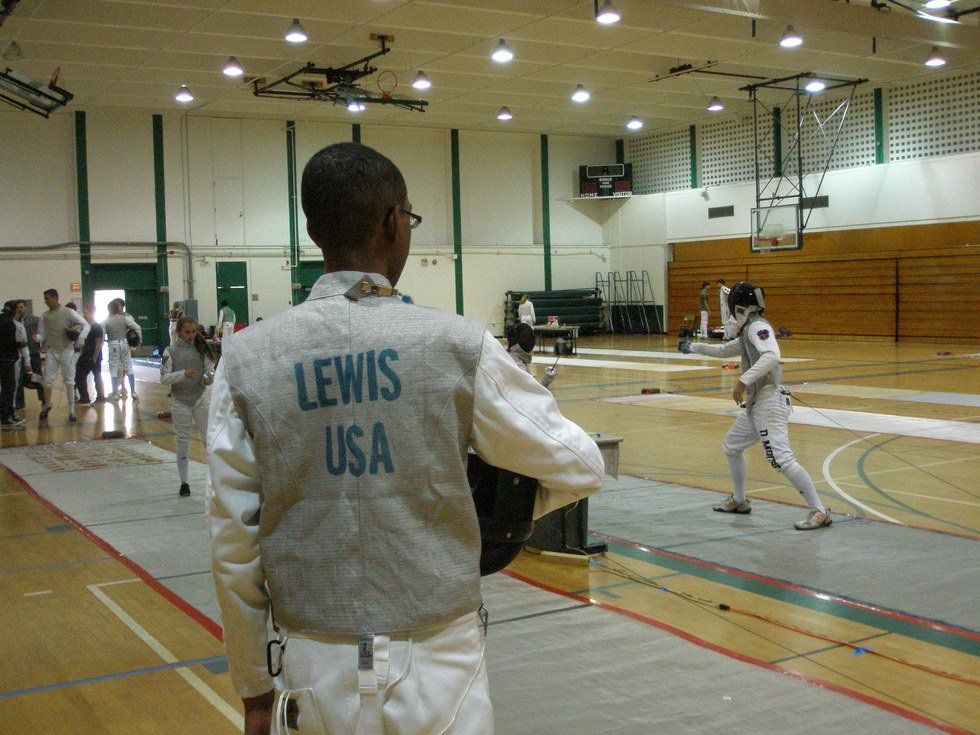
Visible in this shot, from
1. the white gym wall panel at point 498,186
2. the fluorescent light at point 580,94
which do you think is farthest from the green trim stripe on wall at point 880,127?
the white gym wall panel at point 498,186

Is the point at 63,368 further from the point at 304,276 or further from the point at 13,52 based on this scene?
the point at 304,276

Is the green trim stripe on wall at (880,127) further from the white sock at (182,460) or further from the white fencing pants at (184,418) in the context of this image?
the white sock at (182,460)

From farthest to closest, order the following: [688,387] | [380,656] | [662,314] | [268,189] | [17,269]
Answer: [662,314]
[268,189]
[17,269]
[688,387]
[380,656]

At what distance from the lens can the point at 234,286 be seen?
26266 millimetres

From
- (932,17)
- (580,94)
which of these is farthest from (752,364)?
(580,94)

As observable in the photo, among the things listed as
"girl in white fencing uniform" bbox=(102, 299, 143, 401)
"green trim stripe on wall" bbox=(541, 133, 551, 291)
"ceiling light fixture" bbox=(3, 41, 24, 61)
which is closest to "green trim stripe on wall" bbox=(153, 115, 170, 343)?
"ceiling light fixture" bbox=(3, 41, 24, 61)

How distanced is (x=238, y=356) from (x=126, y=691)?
10.1 feet

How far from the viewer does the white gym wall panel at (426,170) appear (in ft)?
92.6

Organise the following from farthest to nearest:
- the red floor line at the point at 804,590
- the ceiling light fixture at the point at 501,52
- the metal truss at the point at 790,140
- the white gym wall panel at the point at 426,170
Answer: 1. the white gym wall panel at the point at 426,170
2. the metal truss at the point at 790,140
3. the ceiling light fixture at the point at 501,52
4. the red floor line at the point at 804,590

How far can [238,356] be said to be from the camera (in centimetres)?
171

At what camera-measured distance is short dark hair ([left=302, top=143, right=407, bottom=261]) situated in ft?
5.82

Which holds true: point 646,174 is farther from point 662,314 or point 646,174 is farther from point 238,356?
point 238,356

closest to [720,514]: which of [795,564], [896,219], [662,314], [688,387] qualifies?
[795,564]

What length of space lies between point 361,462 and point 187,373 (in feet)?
22.6
